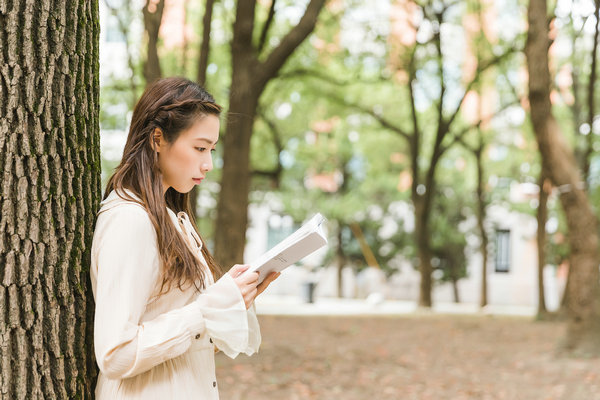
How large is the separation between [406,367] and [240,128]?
4.38 metres

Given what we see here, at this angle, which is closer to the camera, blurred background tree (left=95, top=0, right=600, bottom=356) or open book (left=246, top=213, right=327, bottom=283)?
open book (left=246, top=213, right=327, bottom=283)

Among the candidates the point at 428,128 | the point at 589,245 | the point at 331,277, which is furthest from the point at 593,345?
the point at 331,277

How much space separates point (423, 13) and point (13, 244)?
20251 millimetres

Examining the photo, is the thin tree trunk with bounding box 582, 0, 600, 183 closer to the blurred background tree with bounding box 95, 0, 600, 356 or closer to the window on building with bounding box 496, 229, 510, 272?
the blurred background tree with bounding box 95, 0, 600, 356

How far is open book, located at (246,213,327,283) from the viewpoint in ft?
7.79

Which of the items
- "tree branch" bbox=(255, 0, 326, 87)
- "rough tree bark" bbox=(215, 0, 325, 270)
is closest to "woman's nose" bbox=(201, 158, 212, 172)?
"tree branch" bbox=(255, 0, 326, 87)

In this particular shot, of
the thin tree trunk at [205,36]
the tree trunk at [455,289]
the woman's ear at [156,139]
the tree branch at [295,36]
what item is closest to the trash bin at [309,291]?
the tree trunk at [455,289]

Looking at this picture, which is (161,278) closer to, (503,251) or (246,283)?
(246,283)

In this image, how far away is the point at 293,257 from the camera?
96.9 inches

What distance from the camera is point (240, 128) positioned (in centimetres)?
1142

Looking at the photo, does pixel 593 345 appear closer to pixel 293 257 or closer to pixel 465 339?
pixel 465 339

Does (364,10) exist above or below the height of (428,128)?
above

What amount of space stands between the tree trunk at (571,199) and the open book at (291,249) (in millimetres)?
9438

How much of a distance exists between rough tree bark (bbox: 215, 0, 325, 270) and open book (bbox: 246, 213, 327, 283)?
7866 mm
